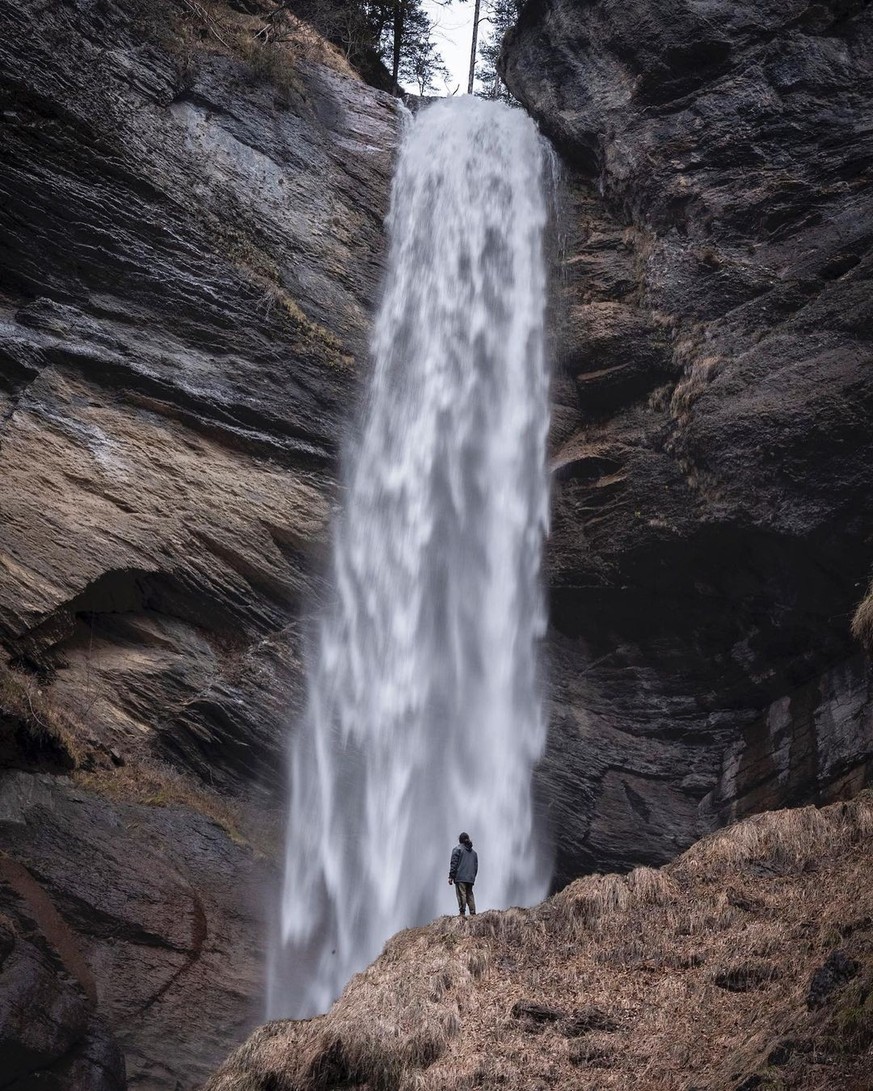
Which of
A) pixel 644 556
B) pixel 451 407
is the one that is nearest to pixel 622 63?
pixel 451 407

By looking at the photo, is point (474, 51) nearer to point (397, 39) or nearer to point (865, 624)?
point (397, 39)

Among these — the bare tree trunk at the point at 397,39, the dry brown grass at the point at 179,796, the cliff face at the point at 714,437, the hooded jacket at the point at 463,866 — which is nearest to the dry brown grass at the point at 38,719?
the dry brown grass at the point at 179,796

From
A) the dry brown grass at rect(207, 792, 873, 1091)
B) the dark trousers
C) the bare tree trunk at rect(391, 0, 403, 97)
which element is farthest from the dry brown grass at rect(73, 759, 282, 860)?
the bare tree trunk at rect(391, 0, 403, 97)

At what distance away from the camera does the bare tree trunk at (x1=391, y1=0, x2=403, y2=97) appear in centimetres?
2478

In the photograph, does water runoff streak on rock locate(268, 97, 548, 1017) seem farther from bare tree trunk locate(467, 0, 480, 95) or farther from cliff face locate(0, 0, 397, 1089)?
bare tree trunk locate(467, 0, 480, 95)

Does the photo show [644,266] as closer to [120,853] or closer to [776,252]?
[776,252]

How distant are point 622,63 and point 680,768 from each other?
42.3 feet

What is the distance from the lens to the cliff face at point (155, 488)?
39.5 ft

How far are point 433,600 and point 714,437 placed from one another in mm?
5370

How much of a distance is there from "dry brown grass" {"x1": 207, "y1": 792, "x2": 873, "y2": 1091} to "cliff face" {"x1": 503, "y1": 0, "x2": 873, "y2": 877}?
4530 mm

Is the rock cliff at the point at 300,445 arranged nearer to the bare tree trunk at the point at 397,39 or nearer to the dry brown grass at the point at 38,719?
the dry brown grass at the point at 38,719

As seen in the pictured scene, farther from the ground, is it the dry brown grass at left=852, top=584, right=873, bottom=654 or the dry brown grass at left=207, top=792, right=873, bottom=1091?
the dry brown grass at left=852, top=584, right=873, bottom=654

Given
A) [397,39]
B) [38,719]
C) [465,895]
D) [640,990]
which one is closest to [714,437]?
[465,895]

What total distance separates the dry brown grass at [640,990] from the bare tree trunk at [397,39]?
20.6m
